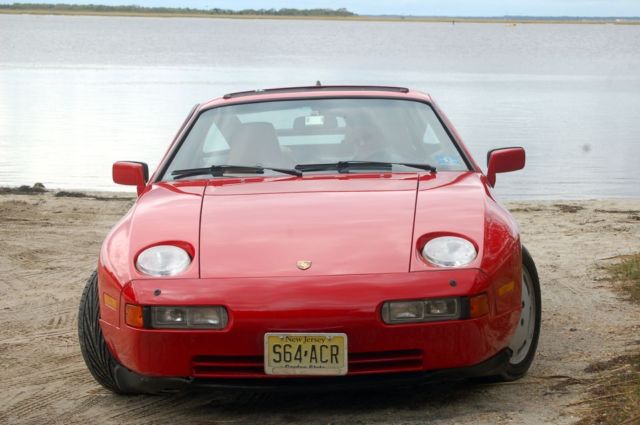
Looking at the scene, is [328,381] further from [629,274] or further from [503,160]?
[629,274]

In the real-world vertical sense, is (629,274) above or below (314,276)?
below

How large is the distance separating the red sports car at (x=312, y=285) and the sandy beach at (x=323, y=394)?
0.17 metres

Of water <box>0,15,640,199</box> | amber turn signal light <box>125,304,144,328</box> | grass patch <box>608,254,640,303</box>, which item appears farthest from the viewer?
water <box>0,15,640,199</box>

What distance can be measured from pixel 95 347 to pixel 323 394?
98cm

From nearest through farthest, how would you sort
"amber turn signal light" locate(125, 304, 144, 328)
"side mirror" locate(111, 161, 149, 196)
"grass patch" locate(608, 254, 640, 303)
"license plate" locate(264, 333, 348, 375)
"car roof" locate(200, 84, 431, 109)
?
"license plate" locate(264, 333, 348, 375)
"amber turn signal light" locate(125, 304, 144, 328)
"side mirror" locate(111, 161, 149, 196)
"car roof" locate(200, 84, 431, 109)
"grass patch" locate(608, 254, 640, 303)

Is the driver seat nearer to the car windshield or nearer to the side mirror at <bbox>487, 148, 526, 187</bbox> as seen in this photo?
the car windshield

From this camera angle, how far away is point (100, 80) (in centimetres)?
3941

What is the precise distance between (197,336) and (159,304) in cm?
19

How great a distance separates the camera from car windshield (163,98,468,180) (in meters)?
5.48

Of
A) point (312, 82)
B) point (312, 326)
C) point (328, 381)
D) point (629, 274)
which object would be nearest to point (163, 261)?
point (312, 326)

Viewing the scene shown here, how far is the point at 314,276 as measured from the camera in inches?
168

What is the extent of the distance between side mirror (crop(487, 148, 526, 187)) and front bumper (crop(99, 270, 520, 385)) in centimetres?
149

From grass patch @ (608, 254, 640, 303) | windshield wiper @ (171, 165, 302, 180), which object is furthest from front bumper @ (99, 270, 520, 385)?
grass patch @ (608, 254, 640, 303)

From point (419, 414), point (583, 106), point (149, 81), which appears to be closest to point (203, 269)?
point (419, 414)
